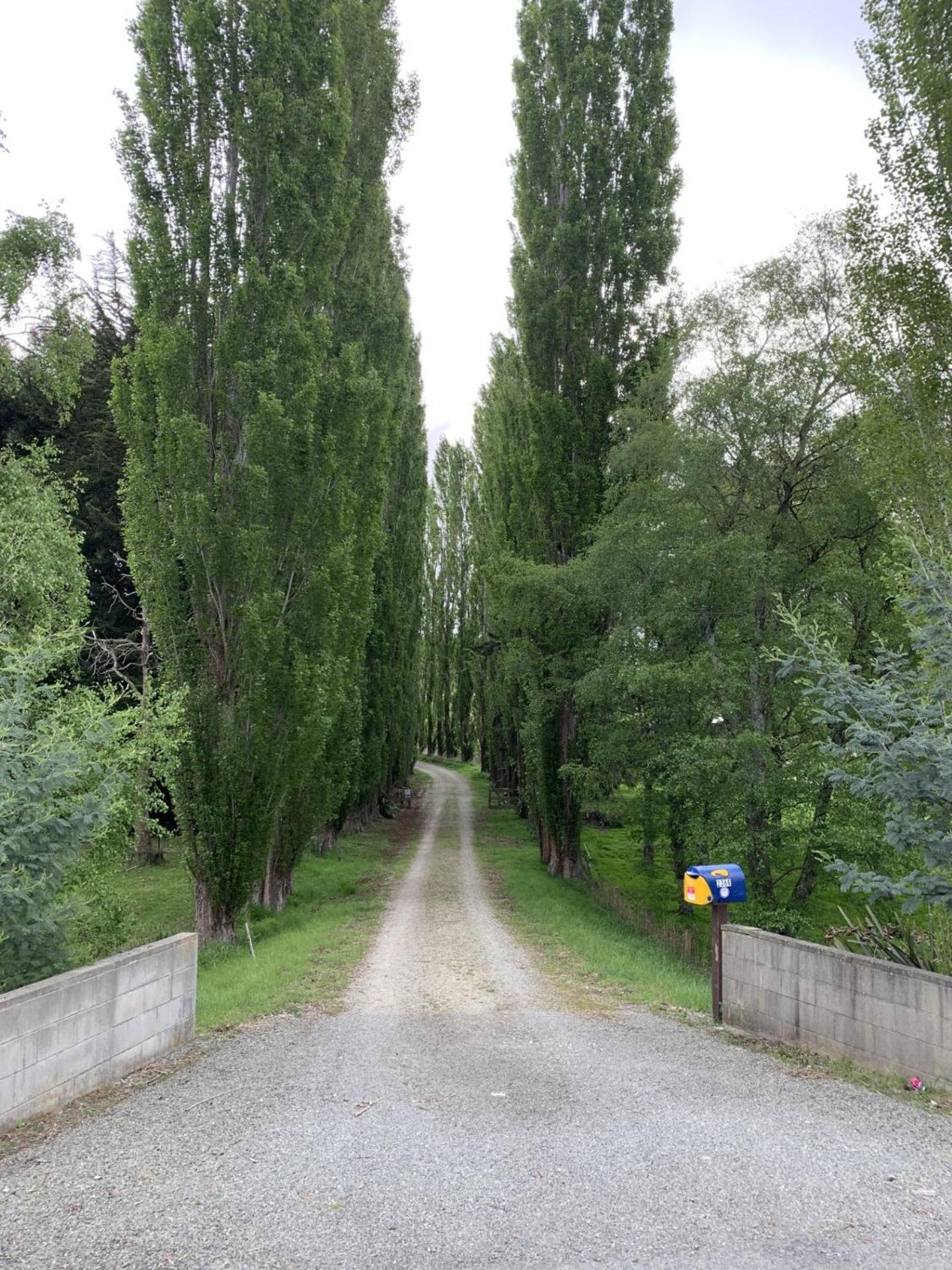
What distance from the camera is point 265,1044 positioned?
6598 mm

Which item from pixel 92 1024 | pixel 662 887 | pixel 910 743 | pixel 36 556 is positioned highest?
pixel 36 556

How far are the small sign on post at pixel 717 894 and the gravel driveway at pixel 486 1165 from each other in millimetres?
635

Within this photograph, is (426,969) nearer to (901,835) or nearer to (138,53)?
(901,835)

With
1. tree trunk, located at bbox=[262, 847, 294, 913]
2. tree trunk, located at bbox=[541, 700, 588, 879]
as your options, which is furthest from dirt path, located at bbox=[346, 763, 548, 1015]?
tree trunk, located at bbox=[262, 847, 294, 913]

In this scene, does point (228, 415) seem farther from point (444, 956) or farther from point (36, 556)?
point (444, 956)

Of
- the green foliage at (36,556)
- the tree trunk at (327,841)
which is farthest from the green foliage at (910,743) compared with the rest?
the tree trunk at (327,841)

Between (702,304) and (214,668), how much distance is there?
405 inches

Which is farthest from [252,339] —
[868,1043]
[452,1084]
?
[868,1043]

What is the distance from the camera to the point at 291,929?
13.5 metres

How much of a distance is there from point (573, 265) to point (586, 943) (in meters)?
15.8

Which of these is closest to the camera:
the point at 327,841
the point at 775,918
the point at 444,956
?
the point at 444,956

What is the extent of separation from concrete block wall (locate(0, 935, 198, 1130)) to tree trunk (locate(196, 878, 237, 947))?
5.66 metres

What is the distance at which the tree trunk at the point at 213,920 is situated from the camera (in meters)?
12.1

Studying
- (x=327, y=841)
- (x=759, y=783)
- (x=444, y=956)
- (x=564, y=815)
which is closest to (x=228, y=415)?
(x=444, y=956)
